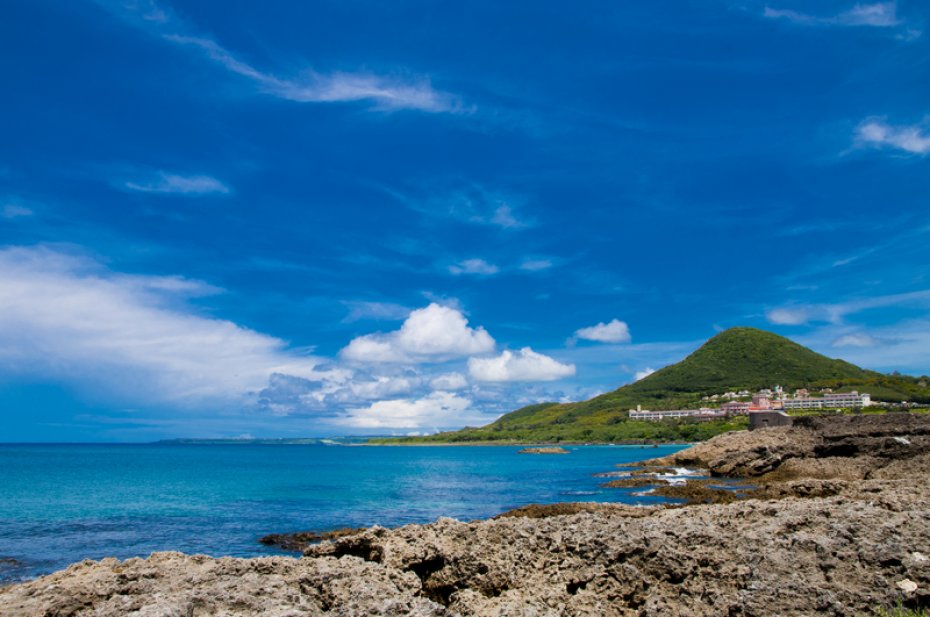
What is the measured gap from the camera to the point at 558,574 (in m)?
11.9

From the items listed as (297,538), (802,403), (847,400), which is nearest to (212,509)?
(297,538)

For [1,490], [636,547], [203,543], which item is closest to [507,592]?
[636,547]

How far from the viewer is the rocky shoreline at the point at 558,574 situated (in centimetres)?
973

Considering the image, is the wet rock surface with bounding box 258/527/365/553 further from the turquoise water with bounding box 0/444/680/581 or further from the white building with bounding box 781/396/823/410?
the white building with bounding box 781/396/823/410

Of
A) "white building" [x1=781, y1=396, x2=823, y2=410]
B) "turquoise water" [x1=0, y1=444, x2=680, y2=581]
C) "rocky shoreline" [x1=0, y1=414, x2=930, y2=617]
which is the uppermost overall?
"white building" [x1=781, y1=396, x2=823, y2=410]

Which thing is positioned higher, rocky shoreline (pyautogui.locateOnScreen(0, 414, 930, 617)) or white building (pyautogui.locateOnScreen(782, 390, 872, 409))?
white building (pyautogui.locateOnScreen(782, 390, 872, 409))

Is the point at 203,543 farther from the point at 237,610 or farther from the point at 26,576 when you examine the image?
the point at 237,610

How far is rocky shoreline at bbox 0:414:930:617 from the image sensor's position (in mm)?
9734

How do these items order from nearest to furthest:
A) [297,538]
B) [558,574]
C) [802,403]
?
[558,574] → [297,538] → [802,403]

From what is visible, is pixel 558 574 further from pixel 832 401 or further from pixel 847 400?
pixel 832 401

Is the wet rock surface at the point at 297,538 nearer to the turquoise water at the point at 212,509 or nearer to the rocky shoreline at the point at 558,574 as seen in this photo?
the turquoise water at the point at 212,509

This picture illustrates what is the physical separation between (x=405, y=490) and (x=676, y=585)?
5113 centimetres

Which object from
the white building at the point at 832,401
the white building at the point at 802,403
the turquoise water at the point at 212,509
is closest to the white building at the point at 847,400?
the white building at the point at 832,401

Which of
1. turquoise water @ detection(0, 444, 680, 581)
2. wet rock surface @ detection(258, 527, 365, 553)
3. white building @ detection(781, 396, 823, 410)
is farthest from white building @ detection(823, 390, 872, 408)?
wet rock surface @ detection(258, 527, 365, 553)
